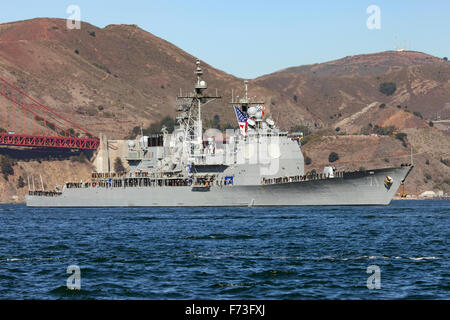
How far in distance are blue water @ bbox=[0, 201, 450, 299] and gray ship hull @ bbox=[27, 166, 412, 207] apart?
15.9m

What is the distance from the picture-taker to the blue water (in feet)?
58.9

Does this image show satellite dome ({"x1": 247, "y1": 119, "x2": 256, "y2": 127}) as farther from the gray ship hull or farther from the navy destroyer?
the gray ship hull

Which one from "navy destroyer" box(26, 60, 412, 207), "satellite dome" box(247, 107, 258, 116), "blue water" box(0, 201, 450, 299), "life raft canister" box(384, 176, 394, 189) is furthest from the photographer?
"satellite dome" box(247, 107, 258, 116)

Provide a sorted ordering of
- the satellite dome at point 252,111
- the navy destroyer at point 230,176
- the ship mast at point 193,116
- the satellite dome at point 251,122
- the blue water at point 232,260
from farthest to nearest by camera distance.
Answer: the ship mast at point 193,116 → the satellite dome at point 252,111 → the satellite dome at point 251,122 → the navy destroyer at point 230,176 → the blue water at point 232,260

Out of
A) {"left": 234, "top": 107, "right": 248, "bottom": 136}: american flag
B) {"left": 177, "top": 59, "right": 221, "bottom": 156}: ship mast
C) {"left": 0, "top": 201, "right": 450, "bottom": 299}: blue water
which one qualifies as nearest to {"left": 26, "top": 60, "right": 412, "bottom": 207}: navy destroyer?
{"left": 234, "top": 107, "right": 248, "bottom": 136}: american flag

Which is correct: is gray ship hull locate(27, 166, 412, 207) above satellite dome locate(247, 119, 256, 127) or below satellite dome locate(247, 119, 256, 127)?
below

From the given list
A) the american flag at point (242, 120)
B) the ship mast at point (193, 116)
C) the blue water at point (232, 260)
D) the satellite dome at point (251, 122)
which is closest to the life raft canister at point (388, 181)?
the satellite dome at point (251, 122)

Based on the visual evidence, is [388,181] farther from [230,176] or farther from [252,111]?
[252,111]

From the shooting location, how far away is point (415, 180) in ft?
456

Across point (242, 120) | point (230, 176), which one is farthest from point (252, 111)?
point (230, 176)

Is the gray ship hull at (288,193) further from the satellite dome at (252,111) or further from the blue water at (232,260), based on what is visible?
the blue water at (232,260)

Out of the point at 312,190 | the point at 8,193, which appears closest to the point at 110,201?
the point at 312,190

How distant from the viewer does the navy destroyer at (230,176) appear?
194 ft

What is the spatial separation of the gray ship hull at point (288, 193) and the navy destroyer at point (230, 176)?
86mm
